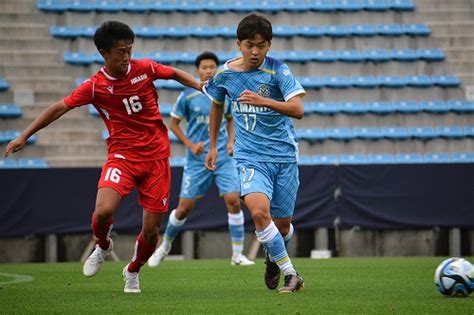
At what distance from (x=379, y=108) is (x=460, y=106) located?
5.85 feet

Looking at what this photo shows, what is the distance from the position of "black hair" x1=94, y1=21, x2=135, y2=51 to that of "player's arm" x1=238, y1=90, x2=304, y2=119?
3.83 feet

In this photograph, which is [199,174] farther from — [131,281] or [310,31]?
[310,31]

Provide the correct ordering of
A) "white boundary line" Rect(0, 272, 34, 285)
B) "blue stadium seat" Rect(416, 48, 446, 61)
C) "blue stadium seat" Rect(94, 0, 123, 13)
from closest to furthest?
"white boundary line" Rect(0, 272, 34, 285) < "blue stadium seat" Rect(416, 48, 446, 61) < "blue stadium seat" Rect(94, 0, 123, 13)

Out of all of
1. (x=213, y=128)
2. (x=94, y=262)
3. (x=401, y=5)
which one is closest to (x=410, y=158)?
(x=401, y=5)

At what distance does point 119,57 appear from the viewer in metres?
8.36

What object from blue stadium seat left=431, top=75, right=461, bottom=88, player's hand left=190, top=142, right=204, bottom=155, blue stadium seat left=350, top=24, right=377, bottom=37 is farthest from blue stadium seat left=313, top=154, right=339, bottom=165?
player's hand left=190, top=142, right=204, bottom=155

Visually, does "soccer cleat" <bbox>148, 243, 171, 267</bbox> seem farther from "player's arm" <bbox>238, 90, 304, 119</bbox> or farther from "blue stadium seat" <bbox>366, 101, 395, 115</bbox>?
"blue stadium seat" <bbox>366, 101, 395, 115</bbox>

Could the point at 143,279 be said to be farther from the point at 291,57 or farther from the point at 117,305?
the point at 291,57

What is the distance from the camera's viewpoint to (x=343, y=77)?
20.5 m

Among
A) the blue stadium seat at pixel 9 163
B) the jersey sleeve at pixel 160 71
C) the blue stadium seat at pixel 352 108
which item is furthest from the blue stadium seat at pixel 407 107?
the jersey sleeve at pixel 160 71

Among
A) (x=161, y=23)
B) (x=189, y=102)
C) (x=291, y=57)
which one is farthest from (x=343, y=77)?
(x=189, y=102)

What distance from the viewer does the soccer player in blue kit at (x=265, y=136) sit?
323 inches

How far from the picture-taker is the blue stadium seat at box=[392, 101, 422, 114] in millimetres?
20075

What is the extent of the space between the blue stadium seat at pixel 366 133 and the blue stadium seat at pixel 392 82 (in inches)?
51.6
